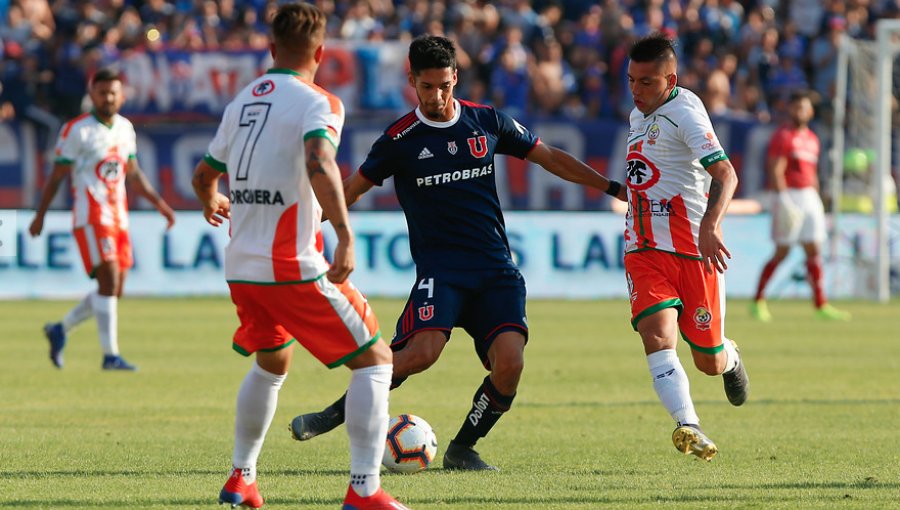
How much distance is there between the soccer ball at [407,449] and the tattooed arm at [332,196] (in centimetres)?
189

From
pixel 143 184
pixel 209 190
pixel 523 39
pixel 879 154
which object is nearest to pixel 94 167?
pixel 143 184

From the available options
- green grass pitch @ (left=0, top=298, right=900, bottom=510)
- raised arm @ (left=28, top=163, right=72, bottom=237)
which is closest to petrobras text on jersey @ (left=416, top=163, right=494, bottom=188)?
green grass pitch @ (left=0, top=298, right=900, bottom=510)

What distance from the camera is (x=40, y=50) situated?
26500mm

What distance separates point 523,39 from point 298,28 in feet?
72.1

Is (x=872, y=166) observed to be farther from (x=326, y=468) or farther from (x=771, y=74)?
(x=326, y=468)

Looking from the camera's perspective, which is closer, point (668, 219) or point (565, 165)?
point (565, 165)

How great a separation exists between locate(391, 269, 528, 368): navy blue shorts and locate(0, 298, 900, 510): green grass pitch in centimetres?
71

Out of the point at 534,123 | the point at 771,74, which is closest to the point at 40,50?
the point at 534,123

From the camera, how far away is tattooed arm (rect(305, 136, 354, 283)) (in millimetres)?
5543

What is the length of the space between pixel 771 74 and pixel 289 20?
72.2 ft

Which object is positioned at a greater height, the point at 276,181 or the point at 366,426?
the point at 276,181

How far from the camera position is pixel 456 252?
299 inches

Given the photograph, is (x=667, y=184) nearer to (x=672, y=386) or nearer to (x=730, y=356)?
(x=730, y=356)

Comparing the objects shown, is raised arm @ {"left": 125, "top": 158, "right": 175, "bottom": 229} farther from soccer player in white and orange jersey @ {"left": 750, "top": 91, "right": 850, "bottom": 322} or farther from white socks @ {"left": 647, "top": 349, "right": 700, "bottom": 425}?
soccer player in white and orange jersey @ {"left": 750, "top": 91, "right": 850, "bottom": 322}
